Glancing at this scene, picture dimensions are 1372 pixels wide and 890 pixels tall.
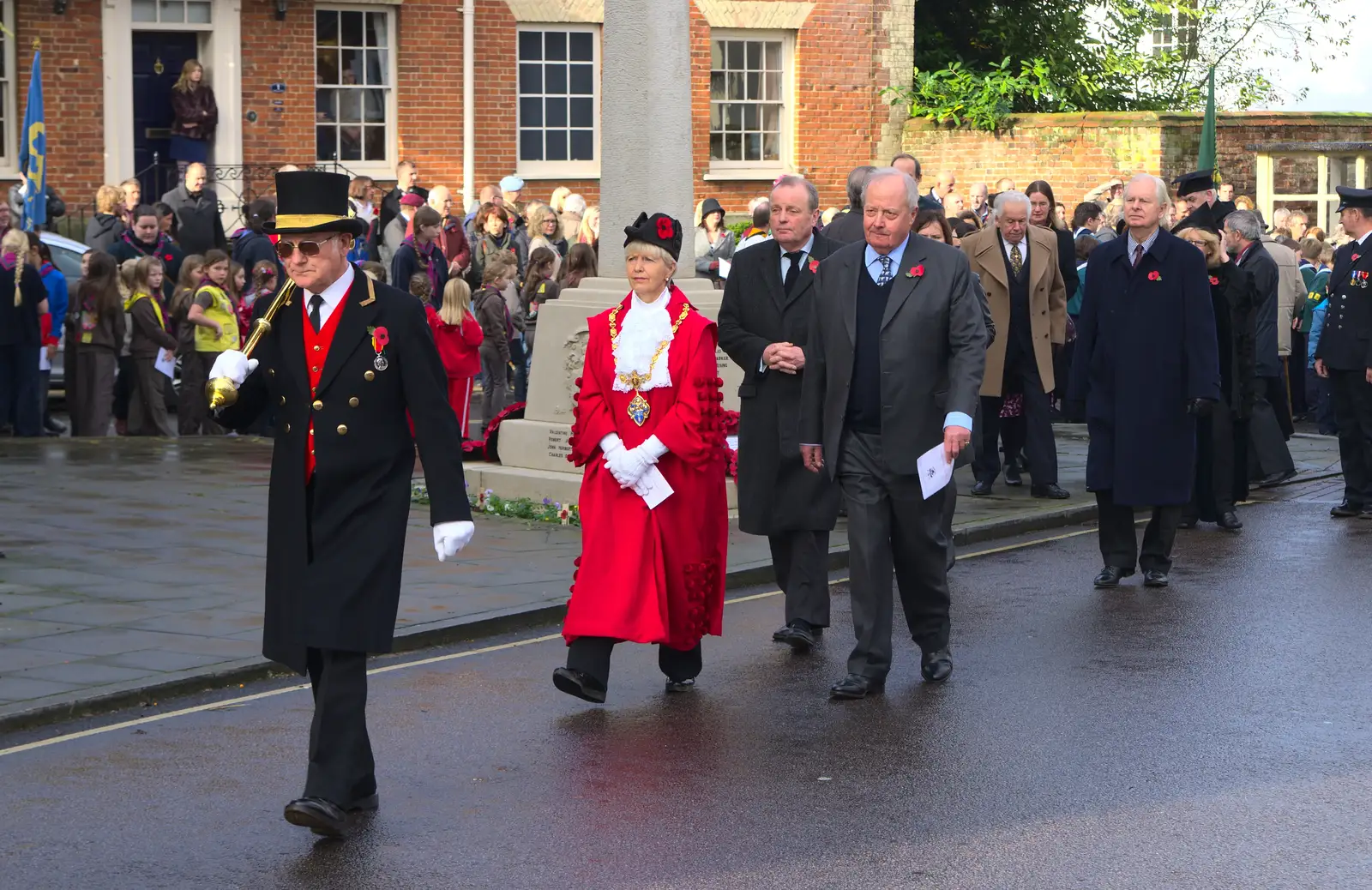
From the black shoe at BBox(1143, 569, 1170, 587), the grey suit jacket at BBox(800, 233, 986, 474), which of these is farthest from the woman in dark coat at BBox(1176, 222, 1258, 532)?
the grey suit jacket at BBox(800, 233, 986, 474)

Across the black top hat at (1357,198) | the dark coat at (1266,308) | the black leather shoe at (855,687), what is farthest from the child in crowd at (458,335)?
the black leather shoe at (855,687)

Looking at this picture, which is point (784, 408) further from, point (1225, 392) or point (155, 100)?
point (155, 100)

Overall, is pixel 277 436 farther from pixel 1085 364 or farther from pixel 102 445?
pixel 102 445

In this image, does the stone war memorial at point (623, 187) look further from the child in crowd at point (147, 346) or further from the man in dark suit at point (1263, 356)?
the child in crowd at point (147, 346)

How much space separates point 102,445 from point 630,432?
30.1ft

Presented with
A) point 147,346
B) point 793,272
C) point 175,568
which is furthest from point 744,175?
point 793,272

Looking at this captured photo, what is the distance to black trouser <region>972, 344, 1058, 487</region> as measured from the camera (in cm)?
1384

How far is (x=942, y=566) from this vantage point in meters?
8.31

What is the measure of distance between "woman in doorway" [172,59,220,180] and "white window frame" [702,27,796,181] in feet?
23.1

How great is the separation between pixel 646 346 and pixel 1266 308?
872 centimetres

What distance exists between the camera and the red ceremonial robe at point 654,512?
26.2 ft

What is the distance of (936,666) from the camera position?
8398mm

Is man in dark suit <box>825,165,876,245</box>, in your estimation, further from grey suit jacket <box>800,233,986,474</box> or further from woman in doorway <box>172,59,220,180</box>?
woman in doorway <box>172,59,220,180</box>

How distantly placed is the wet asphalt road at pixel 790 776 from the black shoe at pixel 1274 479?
5281 mm
